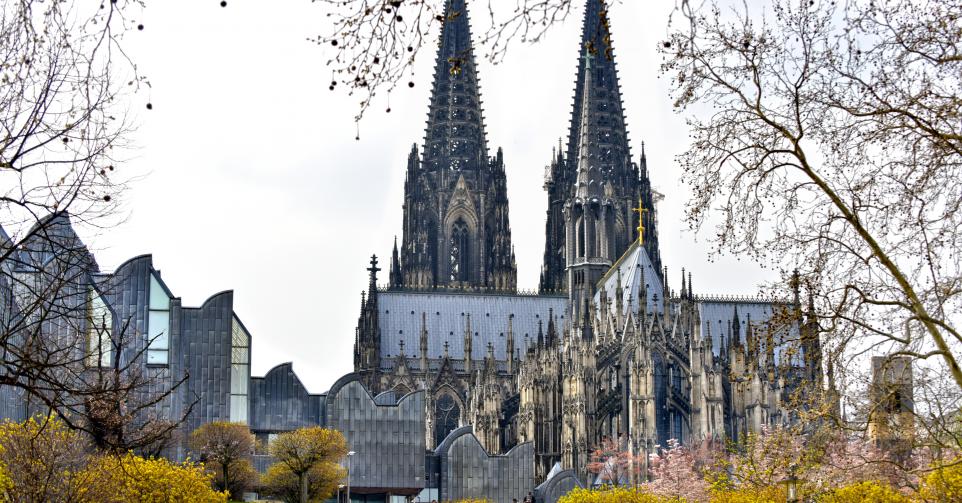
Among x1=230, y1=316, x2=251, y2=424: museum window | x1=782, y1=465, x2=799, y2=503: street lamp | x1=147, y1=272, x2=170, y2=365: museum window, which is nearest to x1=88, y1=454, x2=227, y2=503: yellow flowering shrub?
x1=782, y1=465, x2=799, y2=503: street lamp

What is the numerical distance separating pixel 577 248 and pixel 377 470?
4273 cm

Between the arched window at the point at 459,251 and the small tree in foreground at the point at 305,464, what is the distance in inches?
2271

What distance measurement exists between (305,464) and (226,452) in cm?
437

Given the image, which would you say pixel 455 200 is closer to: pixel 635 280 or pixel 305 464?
pixel 635 280

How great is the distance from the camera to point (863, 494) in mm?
40250

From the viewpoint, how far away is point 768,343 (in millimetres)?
17625

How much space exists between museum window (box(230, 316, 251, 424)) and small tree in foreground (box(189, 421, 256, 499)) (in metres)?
9.52

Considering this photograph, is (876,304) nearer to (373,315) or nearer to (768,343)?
(768,343)

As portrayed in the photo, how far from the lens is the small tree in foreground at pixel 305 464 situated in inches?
2539

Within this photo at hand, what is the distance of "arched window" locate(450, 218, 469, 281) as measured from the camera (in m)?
123

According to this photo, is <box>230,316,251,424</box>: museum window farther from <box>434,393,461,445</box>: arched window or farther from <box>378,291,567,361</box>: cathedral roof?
<box>378,291,567,361</box>: cathedral roof

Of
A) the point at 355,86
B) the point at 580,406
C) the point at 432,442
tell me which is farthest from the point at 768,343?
the point at 432,442

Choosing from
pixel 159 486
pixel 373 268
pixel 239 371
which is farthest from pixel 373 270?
pixel 159 486

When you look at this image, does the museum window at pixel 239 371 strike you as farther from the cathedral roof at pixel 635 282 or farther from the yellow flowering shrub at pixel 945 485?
the yellow flowering shrub at pixel 945 485
